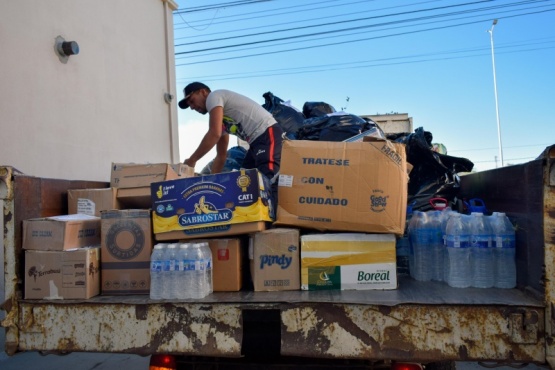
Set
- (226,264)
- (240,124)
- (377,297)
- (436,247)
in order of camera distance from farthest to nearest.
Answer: (240,124)
(436,247)
(226,264)
(377,297)

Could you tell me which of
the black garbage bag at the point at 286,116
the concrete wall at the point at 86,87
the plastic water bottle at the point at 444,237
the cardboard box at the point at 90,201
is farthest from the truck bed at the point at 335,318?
the concrete wall at the point at 86,87

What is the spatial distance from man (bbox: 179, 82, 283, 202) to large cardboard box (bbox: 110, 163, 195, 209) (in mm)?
853

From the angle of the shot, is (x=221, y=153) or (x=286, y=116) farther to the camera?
(x=286, y=116)

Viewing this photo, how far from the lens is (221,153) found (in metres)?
4.91

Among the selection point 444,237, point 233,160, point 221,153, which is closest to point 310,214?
point 444,237

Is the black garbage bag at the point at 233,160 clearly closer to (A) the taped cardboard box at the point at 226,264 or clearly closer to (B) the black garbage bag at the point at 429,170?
(B) the black garbage bag at the point at 429,170

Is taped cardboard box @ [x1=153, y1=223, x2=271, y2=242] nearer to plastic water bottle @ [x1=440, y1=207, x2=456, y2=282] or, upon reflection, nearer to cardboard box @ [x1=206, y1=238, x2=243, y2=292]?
cardboard box @ [x1=206, y1=238, x2=243, y2=292]

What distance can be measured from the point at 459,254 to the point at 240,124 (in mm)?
2383

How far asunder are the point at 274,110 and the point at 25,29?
3508 mm

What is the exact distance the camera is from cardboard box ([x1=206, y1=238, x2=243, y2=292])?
8.53 ft

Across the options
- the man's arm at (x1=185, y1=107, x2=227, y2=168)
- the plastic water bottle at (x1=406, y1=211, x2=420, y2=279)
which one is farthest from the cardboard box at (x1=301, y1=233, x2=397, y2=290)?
the man's arm at (x1=185, y1=107, x2=227, y2=168)

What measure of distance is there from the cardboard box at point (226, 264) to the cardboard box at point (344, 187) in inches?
12.2

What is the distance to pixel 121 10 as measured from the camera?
853cm

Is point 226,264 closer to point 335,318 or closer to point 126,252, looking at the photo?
point 126,252
